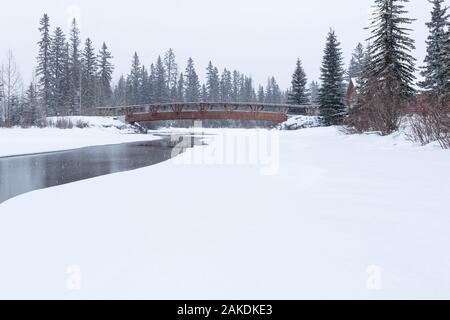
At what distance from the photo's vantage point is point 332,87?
35.0 m

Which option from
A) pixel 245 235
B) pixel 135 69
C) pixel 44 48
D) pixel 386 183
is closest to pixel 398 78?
pixel 386 183

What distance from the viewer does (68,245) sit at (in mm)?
3465

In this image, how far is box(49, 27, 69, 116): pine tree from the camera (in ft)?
182

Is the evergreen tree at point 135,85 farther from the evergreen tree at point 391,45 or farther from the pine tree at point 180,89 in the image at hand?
the evergreen tree at point 391,45

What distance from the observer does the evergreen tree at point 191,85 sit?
8469 centimetres

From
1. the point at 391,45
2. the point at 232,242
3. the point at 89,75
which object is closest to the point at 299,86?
the point at 391,45

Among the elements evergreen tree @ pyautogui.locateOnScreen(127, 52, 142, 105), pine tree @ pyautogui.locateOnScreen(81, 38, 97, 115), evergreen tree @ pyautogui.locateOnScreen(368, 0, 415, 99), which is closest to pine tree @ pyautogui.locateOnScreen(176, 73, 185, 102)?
evergreen tree @ pyautogui.locateOnScreen(127, 52, 142, 105)

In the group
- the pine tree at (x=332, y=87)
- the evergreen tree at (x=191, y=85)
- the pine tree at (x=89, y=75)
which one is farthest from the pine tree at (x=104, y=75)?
the pine tree at (x=332, y=87)

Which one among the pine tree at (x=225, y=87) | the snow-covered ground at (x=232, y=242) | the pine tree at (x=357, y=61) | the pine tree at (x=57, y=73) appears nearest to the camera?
the snow-covered ground at (x=232, y=242)

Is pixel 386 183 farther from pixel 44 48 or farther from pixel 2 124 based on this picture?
pixel 44 48

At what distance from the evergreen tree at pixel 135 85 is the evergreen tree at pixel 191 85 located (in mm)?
12658

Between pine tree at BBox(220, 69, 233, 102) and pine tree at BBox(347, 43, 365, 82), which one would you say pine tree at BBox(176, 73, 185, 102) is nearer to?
pine tree at BBox(220, 69, 233, 102)

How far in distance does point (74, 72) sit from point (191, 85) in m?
32.3

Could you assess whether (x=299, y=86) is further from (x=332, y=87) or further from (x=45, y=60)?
(x=45, y=60)
